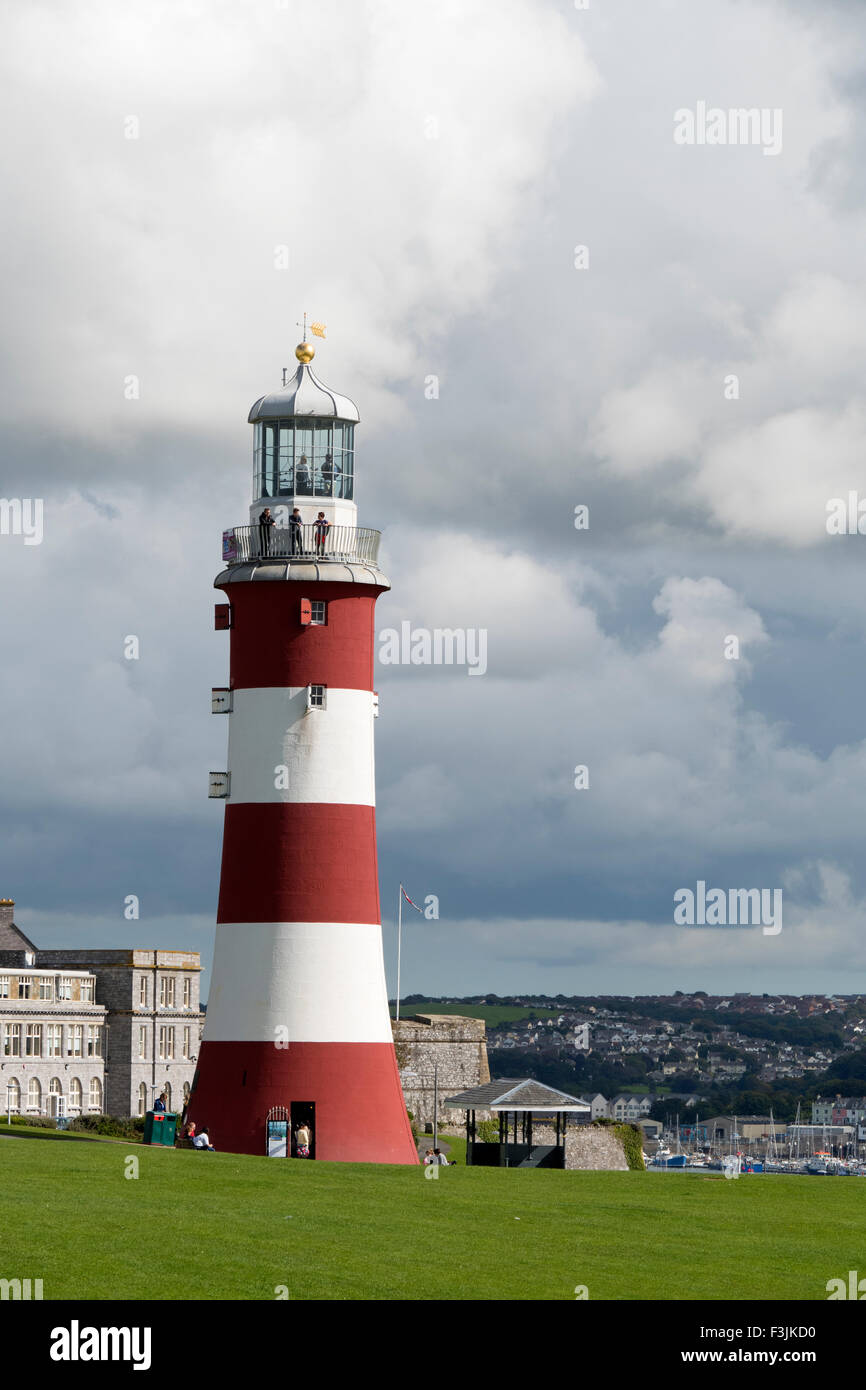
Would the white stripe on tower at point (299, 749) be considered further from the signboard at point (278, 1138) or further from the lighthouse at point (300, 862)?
the signboard at point (278, 1138)

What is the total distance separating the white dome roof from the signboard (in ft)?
47.5

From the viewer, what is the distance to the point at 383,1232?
90.6 feet

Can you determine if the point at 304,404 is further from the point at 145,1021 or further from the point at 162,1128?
the point at 145,1021

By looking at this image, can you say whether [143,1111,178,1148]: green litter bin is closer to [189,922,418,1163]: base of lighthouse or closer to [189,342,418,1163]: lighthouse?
[189,342,418,1163]: lighthouse

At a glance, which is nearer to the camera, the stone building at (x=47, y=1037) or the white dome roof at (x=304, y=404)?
the white dome roof at (x=304, y=404)

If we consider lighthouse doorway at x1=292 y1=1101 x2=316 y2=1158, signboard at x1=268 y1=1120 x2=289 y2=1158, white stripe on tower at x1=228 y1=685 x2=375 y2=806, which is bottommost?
signboard at x1=268 y1=1120 x2=289 y2=1158

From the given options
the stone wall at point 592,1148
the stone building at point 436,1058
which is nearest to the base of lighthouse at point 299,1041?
the stone wall at point 592,1148

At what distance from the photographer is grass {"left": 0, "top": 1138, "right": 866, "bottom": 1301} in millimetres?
23453

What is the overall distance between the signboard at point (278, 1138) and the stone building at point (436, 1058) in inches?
2112

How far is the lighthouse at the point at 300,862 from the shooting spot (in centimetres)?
4000

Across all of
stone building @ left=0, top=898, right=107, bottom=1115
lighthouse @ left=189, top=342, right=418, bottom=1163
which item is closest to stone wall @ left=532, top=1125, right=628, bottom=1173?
lighthouse @ left=189, top=342, right=418, bottom=1163
